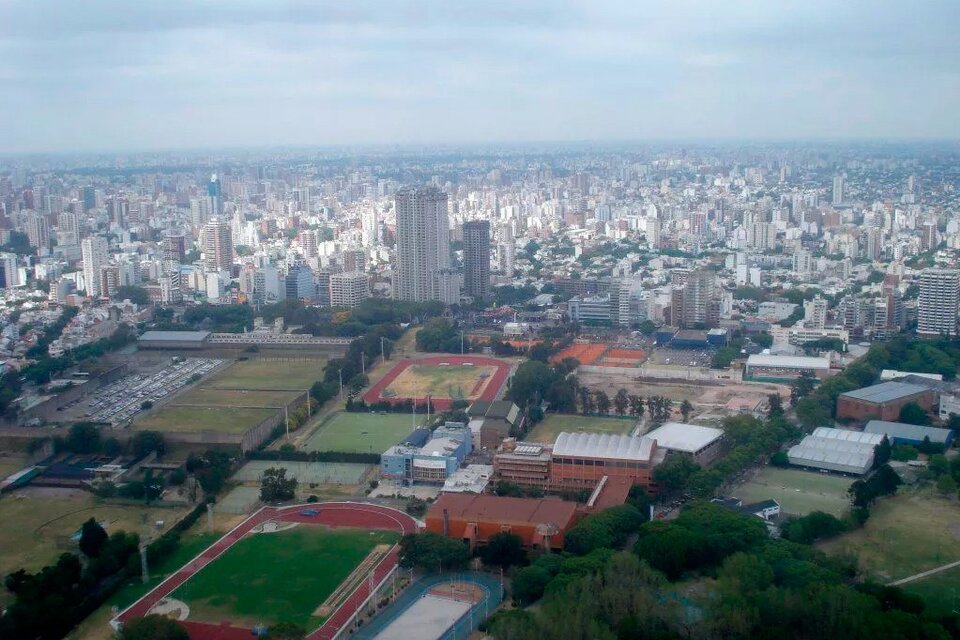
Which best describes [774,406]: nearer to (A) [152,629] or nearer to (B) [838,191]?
(A) [152,629]

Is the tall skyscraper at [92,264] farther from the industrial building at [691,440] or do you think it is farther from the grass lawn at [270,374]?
the industrial building at [691,440]

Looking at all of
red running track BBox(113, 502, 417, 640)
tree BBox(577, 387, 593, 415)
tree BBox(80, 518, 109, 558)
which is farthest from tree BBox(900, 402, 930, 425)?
tree BBox(80, 518, 109, 558)

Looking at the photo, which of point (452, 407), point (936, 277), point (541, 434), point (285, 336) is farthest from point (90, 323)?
point (936, 277)

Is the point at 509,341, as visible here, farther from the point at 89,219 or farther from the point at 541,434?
the point at 89,219

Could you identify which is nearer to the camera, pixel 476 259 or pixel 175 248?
pixel 476 259

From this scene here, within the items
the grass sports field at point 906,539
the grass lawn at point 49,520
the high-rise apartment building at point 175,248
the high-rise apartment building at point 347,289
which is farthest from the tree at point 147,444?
the high-rise apartment building at point 175,248

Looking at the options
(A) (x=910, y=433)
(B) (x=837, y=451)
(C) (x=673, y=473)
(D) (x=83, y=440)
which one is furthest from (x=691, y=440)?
(D) (x=83, y=440)
